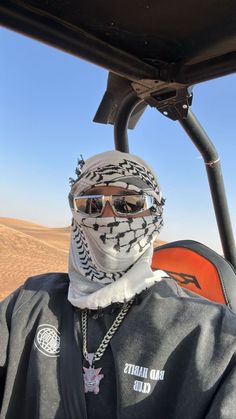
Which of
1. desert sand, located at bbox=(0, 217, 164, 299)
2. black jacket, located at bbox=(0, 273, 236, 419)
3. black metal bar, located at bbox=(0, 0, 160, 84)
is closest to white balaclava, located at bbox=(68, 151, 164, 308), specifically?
black jacket, located at bbox=(0, 273, 236, 419)

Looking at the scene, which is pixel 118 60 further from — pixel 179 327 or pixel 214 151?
pixel 179 327

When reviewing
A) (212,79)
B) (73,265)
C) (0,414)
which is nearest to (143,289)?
(73,265)

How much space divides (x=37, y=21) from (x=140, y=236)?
0.82 metres

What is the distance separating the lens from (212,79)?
219 centimetres

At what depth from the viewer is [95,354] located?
1829 mm

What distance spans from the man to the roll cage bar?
0.42 meters

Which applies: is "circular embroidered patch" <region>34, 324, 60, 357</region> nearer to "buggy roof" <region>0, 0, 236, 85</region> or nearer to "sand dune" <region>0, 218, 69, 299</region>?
"buggy roof" <region>0, 0, 236, 85</region>

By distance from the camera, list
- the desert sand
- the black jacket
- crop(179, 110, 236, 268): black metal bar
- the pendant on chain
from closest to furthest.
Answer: the black jacket → the pendant on chain → crop(179, 110, 236, 268): black metal bar → the desert sand

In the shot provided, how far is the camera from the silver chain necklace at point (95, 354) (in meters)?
1.79

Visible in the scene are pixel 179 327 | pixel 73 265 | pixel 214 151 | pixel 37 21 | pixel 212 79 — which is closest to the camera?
pixel 179 327

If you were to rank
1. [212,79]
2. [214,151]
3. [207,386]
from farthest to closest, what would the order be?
[214,151] → [212,79] → [207,386]

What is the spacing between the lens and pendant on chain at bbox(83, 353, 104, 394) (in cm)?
178

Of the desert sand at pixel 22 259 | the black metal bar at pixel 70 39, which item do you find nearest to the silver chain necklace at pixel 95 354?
the black metal bar at pixel 70 39

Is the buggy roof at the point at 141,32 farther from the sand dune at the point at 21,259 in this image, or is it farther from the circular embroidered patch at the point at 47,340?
the sand dune at the point at 21,259
